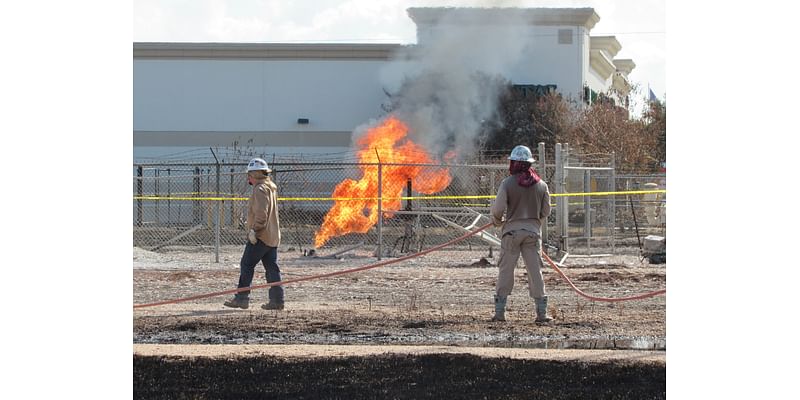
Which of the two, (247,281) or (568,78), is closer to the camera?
(247,281)

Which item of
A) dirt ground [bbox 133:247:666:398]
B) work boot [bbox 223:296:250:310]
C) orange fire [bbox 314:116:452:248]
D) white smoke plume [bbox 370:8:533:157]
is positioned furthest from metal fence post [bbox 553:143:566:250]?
white smoke plume [bbox 370:8:533:157]

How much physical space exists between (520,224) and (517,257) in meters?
0.34

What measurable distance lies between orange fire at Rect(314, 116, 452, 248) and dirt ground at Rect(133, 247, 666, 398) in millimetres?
4989

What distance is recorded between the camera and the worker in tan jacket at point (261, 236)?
1149 centimetres

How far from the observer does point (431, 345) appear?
9.14 metres

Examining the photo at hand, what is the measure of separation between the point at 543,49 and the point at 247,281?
3327cm

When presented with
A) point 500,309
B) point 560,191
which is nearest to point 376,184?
point 560,191

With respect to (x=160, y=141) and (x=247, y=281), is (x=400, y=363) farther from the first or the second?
(x=160, y=141)

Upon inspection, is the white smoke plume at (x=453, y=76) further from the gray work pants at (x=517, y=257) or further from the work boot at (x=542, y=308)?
the work boot at (x=542, y=308)

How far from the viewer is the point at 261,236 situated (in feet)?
38.0

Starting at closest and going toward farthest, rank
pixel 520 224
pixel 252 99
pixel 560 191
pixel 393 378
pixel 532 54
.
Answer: pixel 393 378 → pixel 520 224 → pixel 560 191 → pixel 252 99 → pixel 532 54

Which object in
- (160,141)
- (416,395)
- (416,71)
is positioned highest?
(416,71)

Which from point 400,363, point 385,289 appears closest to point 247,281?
point 385,289

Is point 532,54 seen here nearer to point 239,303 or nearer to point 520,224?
point 239,303
